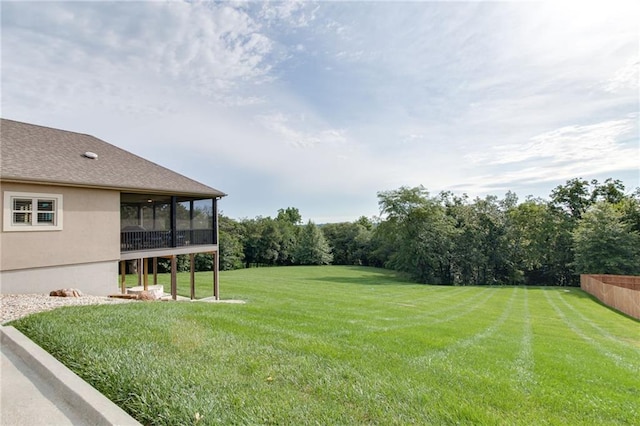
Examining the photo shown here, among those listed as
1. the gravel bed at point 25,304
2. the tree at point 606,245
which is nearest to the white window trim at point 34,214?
the gravel bed at point 25,304

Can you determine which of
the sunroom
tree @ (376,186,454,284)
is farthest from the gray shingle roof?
tree @ (376,186,454,284)

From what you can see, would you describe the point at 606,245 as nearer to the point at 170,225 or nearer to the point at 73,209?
the point at 170,225

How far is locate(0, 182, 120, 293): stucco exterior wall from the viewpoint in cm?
816

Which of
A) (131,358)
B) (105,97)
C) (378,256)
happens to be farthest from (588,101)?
(378,256)

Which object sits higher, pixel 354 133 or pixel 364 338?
pixel 354 133

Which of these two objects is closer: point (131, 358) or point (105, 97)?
point (131, 358)

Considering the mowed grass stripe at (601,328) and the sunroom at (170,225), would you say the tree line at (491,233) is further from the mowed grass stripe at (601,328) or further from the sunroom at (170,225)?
the sunroom at (170,225)

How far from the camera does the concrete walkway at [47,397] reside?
2.74 metres

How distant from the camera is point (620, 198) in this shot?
33.7 metres

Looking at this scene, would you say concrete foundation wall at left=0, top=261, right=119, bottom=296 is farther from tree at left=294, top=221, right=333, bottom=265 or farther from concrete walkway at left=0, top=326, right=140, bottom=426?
tree at left=294, top=221, right=333, bottom=265

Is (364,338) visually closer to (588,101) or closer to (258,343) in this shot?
(258,343)

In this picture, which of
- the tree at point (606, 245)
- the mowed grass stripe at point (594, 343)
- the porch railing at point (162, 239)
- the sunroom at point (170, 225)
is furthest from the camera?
the tree at point (606, 245)

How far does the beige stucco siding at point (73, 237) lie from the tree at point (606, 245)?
3249 centimetres

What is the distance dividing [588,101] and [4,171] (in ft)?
68.1
